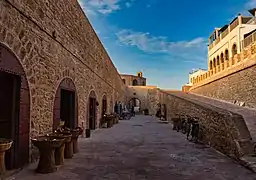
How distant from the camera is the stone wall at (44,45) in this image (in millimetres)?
4273

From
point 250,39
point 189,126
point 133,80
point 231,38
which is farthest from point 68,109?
point 133,80

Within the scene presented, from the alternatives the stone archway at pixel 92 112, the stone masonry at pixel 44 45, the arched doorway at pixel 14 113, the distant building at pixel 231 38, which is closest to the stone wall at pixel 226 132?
the stone masonry at pixel 44 45

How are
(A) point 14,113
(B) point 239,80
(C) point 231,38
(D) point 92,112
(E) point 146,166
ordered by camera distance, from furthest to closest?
1. (C) point 231,38
2. (B) point 239,80
3. (D) point 92,112
4. (E) point 146,166
5. (A) point 14,113

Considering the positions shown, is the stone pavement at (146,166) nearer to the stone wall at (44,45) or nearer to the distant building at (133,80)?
the stone wall at (44,45)

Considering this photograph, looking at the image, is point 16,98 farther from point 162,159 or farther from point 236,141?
point 236,141

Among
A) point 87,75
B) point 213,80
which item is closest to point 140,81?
point 213,80

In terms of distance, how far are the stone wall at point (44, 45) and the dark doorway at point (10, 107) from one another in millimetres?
388

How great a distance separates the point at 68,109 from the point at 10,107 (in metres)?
3.96

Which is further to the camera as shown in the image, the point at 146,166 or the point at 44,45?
the point at 44,45

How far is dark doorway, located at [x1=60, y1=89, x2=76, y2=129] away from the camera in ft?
27.2

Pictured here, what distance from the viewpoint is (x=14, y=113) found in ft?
14.5

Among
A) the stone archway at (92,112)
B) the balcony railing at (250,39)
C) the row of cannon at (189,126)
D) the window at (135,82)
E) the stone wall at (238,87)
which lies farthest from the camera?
the window at (135,82)

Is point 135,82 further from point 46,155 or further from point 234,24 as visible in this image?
point 46,155

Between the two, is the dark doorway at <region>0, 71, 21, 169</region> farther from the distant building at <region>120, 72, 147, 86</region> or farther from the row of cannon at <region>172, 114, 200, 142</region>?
the distant building at <region>120, 72, 147, 86</region>
